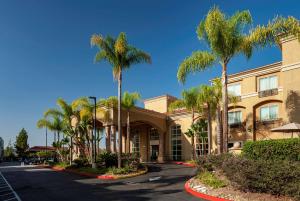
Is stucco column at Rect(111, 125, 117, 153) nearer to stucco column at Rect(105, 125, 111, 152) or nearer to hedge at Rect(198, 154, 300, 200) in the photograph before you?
stucco column at Rect(105, 125, 111, 152)

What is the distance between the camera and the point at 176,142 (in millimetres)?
40719

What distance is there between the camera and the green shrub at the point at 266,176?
1015 cm

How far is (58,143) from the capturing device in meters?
41.3

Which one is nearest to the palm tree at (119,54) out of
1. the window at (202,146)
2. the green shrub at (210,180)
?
the green shrub at (210,180)

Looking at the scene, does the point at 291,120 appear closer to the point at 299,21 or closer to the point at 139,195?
the point at 299,21

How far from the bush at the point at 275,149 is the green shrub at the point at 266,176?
1.30m

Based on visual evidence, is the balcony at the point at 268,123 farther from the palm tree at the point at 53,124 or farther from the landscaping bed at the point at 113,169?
the palm tree at the point at 53,124

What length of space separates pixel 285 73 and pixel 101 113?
18.4m

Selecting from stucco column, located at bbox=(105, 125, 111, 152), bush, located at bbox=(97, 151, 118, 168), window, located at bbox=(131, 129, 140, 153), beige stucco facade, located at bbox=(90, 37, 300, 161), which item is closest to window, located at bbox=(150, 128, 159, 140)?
beige stucco facade, located at bbox=(90, 37, 300, 161)

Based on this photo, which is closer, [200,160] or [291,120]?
[200,160]

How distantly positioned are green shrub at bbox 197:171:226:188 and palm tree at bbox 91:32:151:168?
9041 millimetres

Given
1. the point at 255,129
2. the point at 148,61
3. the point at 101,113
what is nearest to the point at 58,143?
the point at 101,113

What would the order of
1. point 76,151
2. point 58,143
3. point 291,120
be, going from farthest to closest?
1. point 76,151
2. point 58,143
3. point 291,120

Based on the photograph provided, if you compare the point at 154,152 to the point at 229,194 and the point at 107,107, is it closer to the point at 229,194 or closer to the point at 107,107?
the point at 107,107
